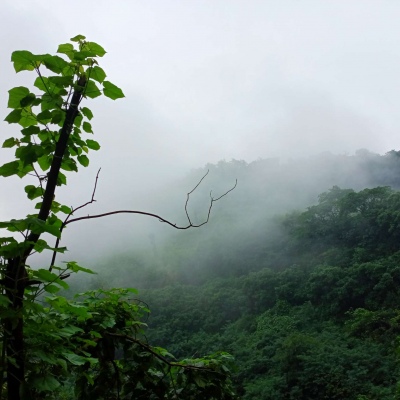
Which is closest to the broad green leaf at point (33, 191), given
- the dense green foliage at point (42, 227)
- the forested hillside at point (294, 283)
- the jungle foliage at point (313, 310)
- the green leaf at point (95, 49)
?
the dense green foliage at point (42, 227)

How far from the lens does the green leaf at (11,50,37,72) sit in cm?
55

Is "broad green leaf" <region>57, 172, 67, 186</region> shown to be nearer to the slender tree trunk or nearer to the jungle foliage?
the slender tree trunk

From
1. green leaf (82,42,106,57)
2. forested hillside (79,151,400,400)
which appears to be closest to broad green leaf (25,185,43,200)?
green leaf (82,42,106,57)

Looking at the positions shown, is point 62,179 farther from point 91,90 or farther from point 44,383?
point 44,383

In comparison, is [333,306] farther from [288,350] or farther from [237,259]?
[237,259]

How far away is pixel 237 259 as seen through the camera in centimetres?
1961

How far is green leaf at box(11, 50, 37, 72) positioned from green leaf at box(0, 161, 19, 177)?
0.13m

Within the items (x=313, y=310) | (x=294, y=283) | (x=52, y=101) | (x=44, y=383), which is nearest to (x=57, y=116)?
(x=52, y=101)

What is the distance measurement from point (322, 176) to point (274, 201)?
3820 mm

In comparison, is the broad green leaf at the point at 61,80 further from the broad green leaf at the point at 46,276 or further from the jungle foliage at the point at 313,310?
the jungle foliage at the point at 313,310

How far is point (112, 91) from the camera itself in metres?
0.61

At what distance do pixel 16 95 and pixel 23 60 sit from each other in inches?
1.8

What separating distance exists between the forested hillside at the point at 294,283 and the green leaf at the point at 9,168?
770 cm

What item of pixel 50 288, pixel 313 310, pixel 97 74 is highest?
pixel 313 310
